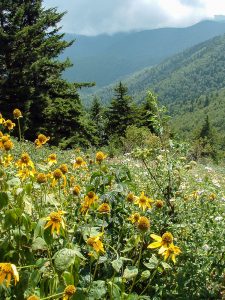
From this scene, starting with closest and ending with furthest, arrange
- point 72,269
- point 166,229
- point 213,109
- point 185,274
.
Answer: point 72,269 < point 185,274 < point 166,229 < point 213,109

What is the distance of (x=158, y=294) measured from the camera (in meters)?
2.49

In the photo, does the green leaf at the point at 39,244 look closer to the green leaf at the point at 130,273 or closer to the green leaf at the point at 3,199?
the green leaf at the point at 3,199

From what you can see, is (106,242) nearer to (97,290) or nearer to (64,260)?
(97,290)

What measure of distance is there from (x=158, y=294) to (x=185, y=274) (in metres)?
0.19

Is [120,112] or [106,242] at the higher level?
[106,242]

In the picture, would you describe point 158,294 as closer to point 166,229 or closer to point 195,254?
point 195,254

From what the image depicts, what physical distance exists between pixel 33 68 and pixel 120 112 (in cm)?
1534

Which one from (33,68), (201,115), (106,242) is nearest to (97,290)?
(106,242)

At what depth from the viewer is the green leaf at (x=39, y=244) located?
7.19ft

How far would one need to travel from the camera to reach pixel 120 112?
33.9 metres

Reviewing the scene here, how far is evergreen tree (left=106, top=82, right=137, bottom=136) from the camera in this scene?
33.2m

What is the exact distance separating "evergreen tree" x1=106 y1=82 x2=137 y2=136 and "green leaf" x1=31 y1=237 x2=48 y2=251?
3085 centimetres

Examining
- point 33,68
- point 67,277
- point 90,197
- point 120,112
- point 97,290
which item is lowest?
point 120,112

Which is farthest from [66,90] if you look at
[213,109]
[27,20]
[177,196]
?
[213,109]
